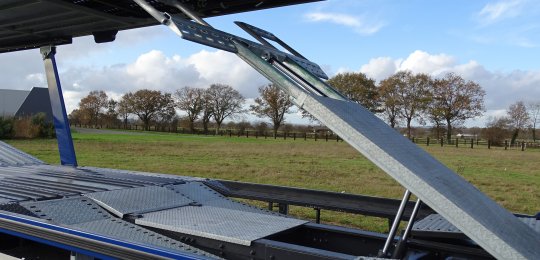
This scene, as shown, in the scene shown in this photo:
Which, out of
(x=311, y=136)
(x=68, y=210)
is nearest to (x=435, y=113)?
(x=311, y=136)

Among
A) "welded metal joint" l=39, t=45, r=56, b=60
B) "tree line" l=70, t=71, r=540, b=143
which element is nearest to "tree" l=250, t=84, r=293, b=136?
"tree line" l=70, t=71, r=540, b=143

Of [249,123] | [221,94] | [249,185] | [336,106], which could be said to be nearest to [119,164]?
[249,185]

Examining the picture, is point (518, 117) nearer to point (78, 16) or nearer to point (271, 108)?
point (271, 108)

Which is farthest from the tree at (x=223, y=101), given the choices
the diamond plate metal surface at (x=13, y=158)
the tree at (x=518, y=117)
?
the diamond plate metal surface at (x=13, y=158)

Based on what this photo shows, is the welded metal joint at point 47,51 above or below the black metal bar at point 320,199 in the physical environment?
above

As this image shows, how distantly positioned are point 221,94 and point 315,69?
215 feet

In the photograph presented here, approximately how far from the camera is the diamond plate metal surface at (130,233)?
3166mm

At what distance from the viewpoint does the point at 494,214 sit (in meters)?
2.37

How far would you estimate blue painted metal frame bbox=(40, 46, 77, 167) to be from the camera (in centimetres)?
692

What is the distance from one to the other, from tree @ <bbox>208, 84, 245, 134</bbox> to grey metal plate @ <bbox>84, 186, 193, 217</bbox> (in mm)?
60370

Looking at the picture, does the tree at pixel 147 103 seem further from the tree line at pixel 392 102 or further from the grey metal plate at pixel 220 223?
the grey metal plate at pixel 220 223

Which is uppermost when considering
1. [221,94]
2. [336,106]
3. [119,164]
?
[221,94]

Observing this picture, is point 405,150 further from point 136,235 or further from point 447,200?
point 136,235

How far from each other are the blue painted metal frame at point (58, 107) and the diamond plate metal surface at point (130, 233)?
12.0 feet
